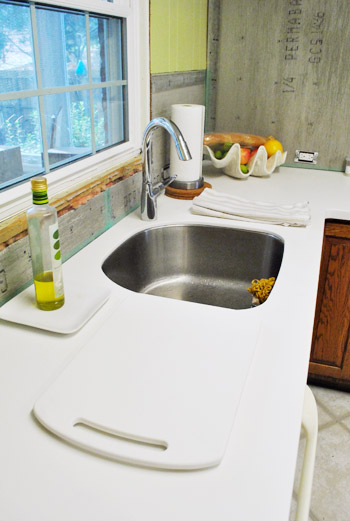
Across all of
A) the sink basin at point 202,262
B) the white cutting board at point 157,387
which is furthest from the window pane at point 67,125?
the white cutting board at point 157,387

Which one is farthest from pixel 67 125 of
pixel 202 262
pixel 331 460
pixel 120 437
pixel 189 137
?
pixel 331 460

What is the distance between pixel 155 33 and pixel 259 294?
3.33ft

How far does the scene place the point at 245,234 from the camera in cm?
144

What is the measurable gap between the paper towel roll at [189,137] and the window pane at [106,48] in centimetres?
26

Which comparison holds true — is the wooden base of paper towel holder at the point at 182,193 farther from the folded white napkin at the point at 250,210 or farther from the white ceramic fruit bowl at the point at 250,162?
the white ceramic fruit bowl at the point at 250,162

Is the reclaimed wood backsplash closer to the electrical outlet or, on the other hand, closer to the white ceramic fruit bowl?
the electrical outlet

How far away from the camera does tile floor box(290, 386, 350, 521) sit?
1.49 m

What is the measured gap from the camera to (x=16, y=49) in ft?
3.47

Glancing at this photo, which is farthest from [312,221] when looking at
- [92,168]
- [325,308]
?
[92,168]

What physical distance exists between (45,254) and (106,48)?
32.8 inches

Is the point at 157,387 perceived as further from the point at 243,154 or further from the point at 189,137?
the point at 243,154

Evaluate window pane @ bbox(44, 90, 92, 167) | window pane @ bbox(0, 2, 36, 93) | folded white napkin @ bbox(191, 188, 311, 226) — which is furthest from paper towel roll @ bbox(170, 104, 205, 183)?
window pane @ bbox(0, 2, 36, 93)

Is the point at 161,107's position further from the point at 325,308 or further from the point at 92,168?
the point at 325,308

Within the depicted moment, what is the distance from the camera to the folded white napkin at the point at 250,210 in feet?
4.71
